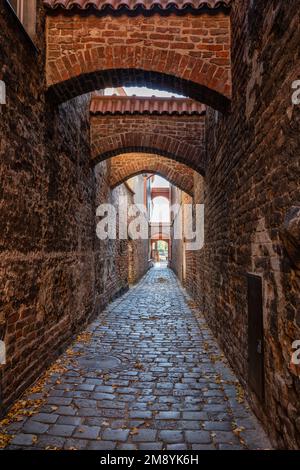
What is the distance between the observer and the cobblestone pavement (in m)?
2.91

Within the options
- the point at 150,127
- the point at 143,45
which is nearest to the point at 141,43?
the point at 143,45

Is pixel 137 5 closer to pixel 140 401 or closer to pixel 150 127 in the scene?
pixel 150 127

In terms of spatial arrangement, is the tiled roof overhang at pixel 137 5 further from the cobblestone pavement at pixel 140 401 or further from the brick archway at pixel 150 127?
the cobblestone pavement at pixel 140 401

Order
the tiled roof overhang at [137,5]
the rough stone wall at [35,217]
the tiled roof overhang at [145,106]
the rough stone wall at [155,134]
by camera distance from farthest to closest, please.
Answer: the rough stone wall at [155,134], the tiled roof overhang at [145,106], the tiled roof overhang at [137,5], the rough stone wall at [35,217]

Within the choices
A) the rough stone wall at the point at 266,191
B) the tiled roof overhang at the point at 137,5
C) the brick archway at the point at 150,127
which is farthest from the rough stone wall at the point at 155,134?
the tiled roof overhang at the point at 137,5

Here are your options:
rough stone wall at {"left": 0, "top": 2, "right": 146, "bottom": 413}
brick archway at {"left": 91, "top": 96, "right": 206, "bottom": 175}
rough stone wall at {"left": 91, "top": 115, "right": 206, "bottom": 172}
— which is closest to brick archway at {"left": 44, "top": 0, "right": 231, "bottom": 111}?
rough stone wall at {"left": 0, "top": 2, "right": 146, "bottom": 413}

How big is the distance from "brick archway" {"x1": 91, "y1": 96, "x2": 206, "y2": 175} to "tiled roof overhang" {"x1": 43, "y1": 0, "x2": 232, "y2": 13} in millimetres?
3293

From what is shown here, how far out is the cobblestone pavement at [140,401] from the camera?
2.91 metres

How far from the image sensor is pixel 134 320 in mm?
8000

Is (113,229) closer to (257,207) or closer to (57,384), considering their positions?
(57,384)

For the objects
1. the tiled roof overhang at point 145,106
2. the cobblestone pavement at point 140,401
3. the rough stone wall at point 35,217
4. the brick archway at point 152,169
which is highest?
the tiled roof overhang at point 145,106

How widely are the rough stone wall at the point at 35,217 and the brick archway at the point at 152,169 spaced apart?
13.0 feet

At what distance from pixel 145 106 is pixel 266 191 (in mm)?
5981

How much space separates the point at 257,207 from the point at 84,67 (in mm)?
3493
